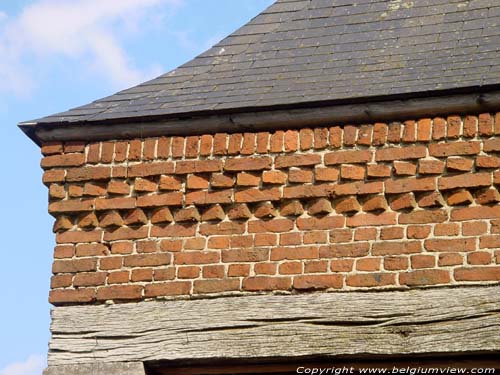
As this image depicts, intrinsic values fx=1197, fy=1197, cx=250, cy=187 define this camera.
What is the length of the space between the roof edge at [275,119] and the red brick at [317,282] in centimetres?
102

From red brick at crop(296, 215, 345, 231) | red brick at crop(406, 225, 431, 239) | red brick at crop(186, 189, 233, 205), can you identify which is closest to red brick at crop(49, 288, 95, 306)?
red brick at crop(186, 189, 233, 205)

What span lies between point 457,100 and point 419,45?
2.93ft

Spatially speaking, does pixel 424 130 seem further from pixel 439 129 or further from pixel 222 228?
pixel 222 228

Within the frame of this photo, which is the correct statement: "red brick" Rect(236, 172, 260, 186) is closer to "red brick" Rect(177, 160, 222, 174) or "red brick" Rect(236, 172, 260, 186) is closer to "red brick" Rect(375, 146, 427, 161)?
"red brick" Rect(177, 160, 222, 174)

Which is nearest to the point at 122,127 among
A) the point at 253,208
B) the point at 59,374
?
the point at 253,208

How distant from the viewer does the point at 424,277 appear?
7441 millimetres

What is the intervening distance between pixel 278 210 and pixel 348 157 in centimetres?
58

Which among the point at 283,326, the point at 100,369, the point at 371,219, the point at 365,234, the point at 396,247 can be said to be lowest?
the point at 100,369

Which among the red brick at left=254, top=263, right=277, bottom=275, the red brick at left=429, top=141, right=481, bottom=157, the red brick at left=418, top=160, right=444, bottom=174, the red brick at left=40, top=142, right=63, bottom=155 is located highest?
the red brick at left=40, top=142, right=63, bottom=155

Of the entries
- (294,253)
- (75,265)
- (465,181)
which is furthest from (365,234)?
(75,265)

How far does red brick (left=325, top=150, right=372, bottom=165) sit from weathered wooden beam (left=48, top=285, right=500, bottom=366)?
87cm

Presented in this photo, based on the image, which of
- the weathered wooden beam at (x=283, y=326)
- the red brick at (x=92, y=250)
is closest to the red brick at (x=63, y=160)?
the red brick at (x=92, y=250)

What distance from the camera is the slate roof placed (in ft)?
26.1

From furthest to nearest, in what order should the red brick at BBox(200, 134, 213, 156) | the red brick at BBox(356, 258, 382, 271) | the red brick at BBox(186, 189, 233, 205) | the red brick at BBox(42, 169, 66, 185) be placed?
the red brick at BBox(42, 169, 66, 185)
the red brick at BBox(200, 134, 213, 156)
the red brick at BBox(186, 189, 233, 205)
the red brick at BBox(356, 258, 382, 271)
